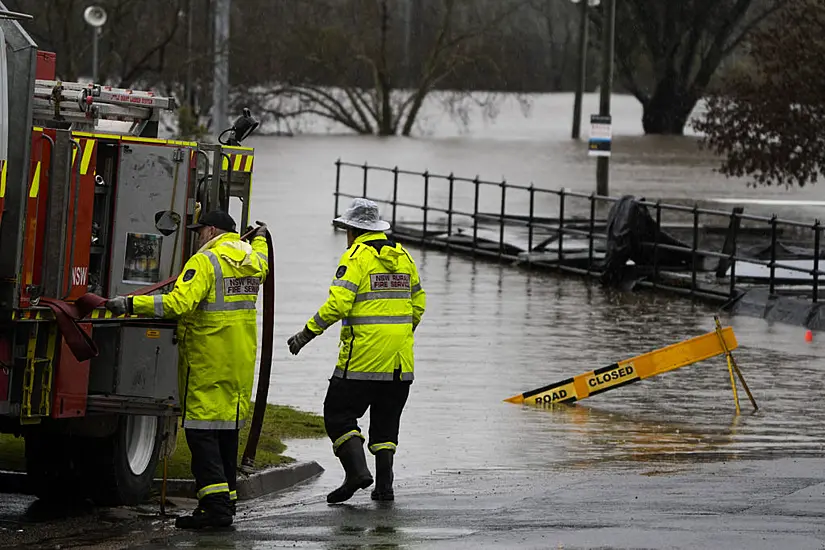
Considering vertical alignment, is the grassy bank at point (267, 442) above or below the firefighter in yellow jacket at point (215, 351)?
below

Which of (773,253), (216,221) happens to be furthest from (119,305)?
(773,253)

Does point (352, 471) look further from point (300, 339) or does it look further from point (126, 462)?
point (126, 462)

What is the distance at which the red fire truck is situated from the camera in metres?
8.26

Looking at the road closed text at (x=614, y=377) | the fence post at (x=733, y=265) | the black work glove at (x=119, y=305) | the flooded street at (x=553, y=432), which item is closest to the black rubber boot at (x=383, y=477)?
the flooded street at (x=553, y=432)

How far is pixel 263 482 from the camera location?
1005 cm

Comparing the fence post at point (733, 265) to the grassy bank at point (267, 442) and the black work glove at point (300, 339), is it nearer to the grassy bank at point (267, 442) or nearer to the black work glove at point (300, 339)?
the grassy bank at point (267, 442)

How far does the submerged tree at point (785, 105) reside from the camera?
29.0 metres

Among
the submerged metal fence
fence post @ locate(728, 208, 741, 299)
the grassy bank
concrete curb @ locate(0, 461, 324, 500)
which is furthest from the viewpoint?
the submerged metal fence

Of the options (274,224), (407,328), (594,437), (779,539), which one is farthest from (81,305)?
(274,224)

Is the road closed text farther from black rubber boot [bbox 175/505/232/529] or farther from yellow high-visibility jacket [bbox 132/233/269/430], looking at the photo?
black rubber boot [bbox 175/505/232/529]

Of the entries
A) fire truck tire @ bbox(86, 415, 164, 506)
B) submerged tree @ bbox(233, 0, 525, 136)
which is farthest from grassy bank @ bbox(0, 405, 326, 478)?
submerged tree @ bbox(233, 0, 525, 136)

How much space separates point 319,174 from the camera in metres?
48.6

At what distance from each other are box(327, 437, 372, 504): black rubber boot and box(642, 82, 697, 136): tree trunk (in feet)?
240

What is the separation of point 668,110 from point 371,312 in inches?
3026
